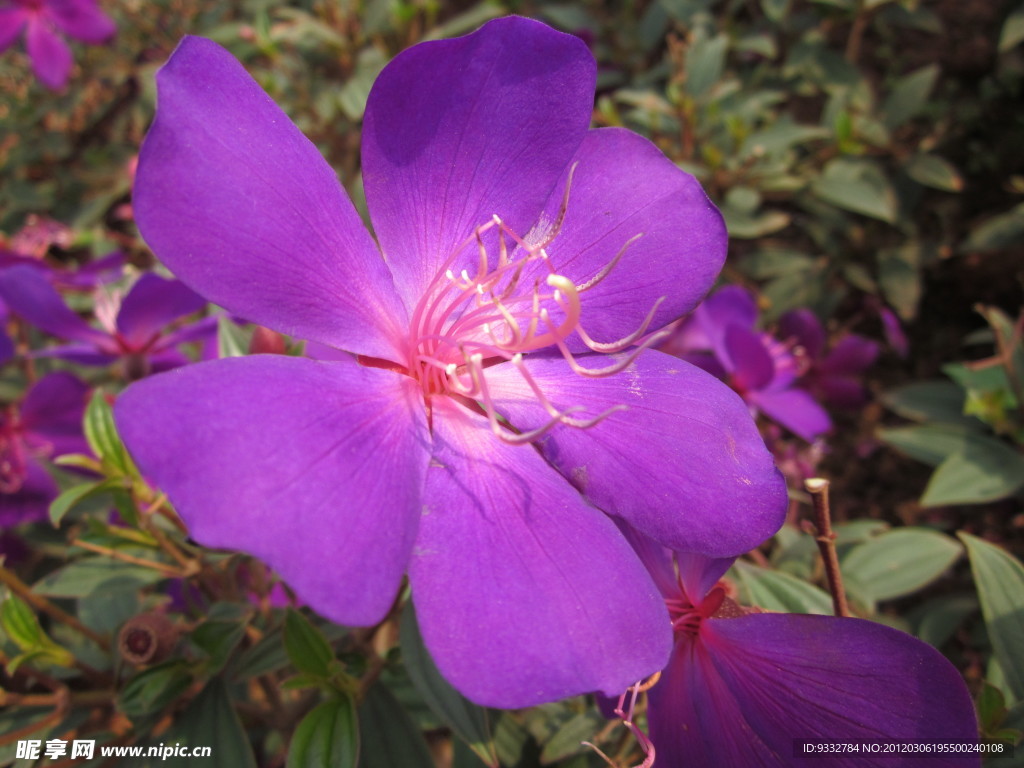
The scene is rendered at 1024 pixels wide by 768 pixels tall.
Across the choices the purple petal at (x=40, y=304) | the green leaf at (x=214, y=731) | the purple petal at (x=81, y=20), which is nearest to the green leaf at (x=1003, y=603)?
the green leaf at (x=214, y=731)

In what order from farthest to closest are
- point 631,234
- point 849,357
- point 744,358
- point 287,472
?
point 849,357
point 744,358
point 631,234
point 287,472

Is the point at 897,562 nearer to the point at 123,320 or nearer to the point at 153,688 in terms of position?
the point at 153,688

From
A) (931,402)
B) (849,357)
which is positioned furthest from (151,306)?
(931,402)

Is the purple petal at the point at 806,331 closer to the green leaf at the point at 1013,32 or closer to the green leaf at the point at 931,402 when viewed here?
the green leaf at the point at 931,402

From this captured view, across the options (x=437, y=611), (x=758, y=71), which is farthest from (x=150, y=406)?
(x=758, y=71)

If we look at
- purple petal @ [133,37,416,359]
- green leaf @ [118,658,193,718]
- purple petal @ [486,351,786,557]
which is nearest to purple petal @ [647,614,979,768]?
purple petal @ [486,351,786,557]

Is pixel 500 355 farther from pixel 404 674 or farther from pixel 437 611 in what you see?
pixel 404 674

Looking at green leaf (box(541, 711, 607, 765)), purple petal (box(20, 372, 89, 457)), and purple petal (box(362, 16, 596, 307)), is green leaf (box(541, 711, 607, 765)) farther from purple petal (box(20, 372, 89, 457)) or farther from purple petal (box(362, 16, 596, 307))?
purple petal (box(20, 372, 89, 457))
